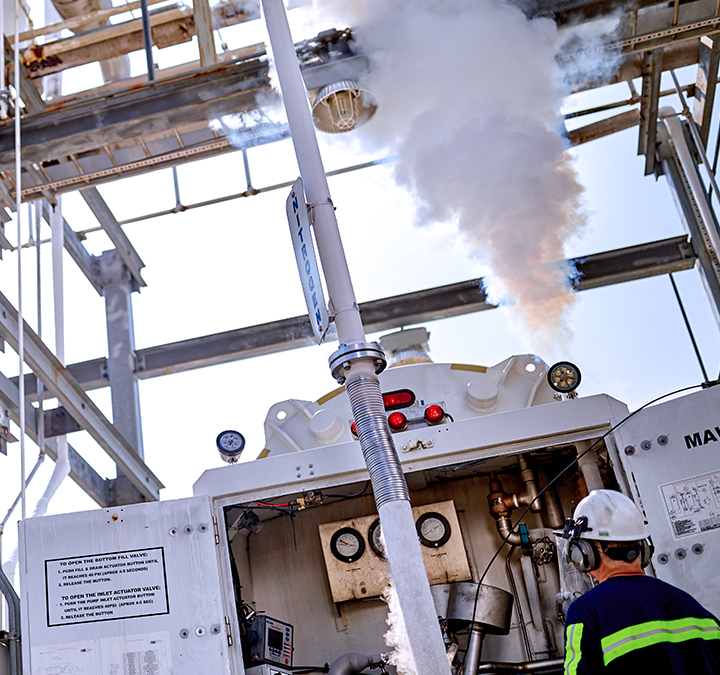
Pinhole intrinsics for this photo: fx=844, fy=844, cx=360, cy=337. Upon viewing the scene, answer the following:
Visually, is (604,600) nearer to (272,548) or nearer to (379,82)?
(272,548)

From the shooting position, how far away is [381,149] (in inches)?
265

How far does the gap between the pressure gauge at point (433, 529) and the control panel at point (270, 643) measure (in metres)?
1.09

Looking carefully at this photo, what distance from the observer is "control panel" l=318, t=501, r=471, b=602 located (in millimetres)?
5148

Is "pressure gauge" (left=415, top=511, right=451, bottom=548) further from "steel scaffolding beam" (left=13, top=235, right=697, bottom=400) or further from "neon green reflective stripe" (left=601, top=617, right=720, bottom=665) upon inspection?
"steel scaffolding beam" (left=13, top=235, right=697, bottom=400)

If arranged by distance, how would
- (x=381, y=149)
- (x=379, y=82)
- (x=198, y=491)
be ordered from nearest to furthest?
(x=198, y=491) → (x=379, y=82) → (x=381, y=149)

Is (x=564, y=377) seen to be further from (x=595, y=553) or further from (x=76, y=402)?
(x=76, y=402)

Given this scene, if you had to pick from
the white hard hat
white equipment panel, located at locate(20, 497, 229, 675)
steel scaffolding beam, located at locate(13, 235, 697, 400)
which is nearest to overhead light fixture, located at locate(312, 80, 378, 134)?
white equipment panel, located at locate(20, 497, 229, 675)

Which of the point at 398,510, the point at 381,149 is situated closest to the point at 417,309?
the point at 381,149

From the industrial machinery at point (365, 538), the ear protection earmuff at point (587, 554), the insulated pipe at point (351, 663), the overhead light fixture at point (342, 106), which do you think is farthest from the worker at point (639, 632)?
the overhead light fixture at point (342, 106)

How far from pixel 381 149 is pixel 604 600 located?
5001 millimetres

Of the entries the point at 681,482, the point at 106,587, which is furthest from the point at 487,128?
the point at 106,587

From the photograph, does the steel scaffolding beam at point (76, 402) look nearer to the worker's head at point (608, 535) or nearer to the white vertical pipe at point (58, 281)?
the white vertical pipe at point (58, 281)

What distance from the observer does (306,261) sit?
12.1 feet

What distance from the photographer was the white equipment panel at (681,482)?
368cm
